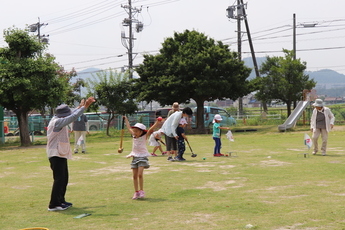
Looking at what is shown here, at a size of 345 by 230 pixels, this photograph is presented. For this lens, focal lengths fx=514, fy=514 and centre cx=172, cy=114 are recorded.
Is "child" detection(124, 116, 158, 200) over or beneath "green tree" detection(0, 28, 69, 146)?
beneath

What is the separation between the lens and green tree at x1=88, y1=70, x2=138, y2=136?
3581cm

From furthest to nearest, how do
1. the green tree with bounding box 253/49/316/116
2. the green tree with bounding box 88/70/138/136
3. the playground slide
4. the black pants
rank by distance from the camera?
the green tree with bounding box 253/49/316/116 → the green tree with bounding box 88/70/138/136 → the playground slide → the black pants

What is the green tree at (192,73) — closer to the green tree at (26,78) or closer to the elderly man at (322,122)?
the green tree at (26,78)

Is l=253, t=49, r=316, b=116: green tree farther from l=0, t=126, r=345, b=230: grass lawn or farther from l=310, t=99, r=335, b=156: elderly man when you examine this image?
l=0, t=126, r=345, b=230: grass lawn

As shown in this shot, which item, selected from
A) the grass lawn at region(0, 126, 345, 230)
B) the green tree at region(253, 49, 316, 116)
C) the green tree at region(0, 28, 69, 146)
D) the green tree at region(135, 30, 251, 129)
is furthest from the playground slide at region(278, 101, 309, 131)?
the grass lawn at region(0, 126, 345, 230)

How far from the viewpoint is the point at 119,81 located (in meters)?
36.2

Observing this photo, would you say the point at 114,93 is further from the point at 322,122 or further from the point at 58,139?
the point at 58,139

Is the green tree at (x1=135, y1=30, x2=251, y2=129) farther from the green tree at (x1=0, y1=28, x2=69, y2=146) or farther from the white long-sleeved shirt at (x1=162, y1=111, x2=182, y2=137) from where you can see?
the white long-sleeved shirt at (x1=162, y1=111, x2=182, y2=137)

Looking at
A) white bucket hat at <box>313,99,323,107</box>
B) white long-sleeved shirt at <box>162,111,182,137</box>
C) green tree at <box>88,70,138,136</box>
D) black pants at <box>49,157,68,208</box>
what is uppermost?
green tree at <box>88,70,138,136</box>

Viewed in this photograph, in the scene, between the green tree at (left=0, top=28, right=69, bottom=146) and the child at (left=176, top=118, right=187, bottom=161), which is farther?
the green tree at (left=0, top=28, right=69, bottom=146)

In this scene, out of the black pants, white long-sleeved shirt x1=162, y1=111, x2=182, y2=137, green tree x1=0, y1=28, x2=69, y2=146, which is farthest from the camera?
green tree x1=0, y1=28, x2=69, y2=146

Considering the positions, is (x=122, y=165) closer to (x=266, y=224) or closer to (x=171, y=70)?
(x=266, y=224)

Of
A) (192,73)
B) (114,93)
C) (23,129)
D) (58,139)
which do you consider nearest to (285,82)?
(192,73)

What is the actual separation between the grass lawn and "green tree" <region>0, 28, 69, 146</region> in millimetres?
11301
